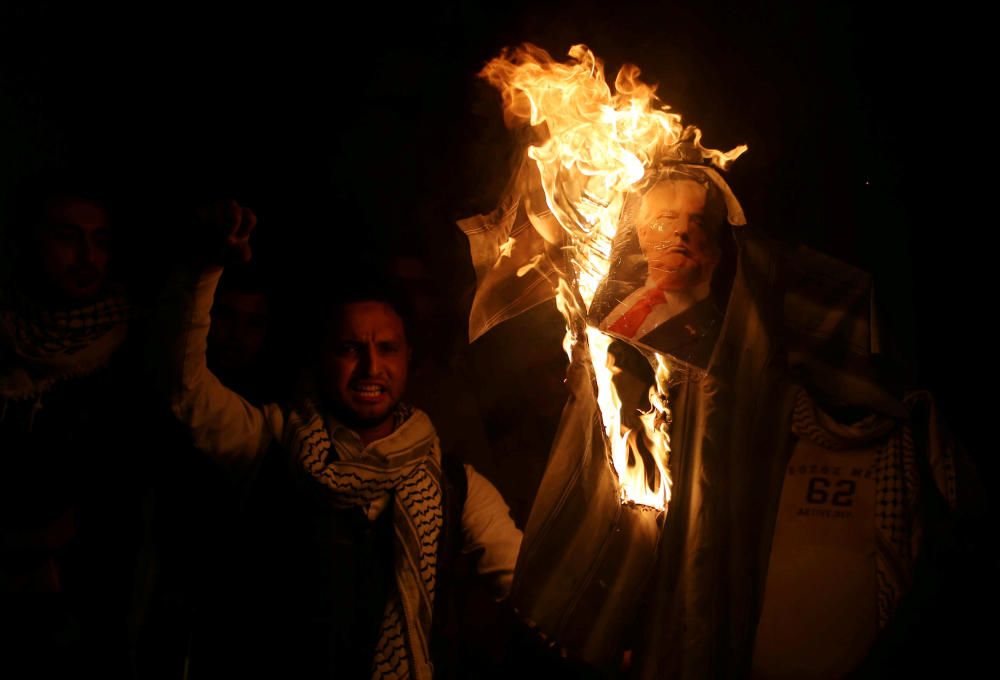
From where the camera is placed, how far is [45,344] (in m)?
3.03

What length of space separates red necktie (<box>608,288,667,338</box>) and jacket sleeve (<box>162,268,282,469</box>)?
5.42 feet

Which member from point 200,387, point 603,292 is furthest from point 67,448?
point 603,292

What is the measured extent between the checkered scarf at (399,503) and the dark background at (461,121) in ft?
3.27

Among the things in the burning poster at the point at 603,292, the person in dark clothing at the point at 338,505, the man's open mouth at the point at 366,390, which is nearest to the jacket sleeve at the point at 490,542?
the person in dark clothing at the point at 338,505

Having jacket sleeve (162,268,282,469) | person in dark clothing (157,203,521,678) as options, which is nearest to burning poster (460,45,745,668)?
person in dark clothing (157,203,521,678)

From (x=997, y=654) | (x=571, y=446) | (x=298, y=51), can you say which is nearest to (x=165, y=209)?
(x=298, y=51)

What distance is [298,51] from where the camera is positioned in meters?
4.11

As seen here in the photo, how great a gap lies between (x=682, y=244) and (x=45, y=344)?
107 inches

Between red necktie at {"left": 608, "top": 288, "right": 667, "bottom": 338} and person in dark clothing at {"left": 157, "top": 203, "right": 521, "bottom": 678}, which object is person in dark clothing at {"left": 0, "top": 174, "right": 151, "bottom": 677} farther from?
red necktie at {"left": 608, "top": 288, "right": 667, "bottom": 338}

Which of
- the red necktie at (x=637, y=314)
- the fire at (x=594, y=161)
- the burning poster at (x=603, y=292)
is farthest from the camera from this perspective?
the fire at (x=594, y=161)

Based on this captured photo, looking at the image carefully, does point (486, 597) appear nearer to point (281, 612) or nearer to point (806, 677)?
point (281, 612)

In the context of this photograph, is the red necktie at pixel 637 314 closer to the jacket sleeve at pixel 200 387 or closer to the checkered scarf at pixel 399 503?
the checkered scarf at pixel 399 503

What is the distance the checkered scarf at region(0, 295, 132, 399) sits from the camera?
3.01 metres

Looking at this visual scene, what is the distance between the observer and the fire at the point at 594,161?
11.5 feet
